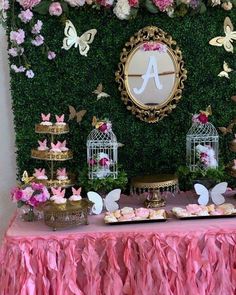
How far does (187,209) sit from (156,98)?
0.58 metres

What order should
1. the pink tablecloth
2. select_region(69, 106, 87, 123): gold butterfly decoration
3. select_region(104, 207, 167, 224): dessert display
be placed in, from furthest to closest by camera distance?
select_region(69, 106, 87, 123): gold butterfly decoration
select_region(104, 207, 167, 224): dessert display
the pink tablecloth

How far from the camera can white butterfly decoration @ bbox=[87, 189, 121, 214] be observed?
6.30ft

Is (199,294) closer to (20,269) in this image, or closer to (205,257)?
(205,257)

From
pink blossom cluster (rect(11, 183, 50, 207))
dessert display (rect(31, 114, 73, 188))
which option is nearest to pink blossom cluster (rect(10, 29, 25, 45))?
dessert display (rect(31, 114, 73, 188))

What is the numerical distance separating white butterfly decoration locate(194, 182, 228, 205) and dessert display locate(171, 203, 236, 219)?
0.06 metres

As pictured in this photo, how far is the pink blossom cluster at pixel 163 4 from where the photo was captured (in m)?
2.07

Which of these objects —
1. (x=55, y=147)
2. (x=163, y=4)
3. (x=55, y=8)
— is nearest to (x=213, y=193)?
(x=55, y=147)

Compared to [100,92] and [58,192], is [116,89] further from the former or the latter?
[58,192]

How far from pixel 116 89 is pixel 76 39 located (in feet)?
0.99

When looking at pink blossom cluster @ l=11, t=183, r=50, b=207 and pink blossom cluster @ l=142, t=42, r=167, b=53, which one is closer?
pink blossom cluster @ l=11, t=183, r=50, b=207

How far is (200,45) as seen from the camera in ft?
7.13

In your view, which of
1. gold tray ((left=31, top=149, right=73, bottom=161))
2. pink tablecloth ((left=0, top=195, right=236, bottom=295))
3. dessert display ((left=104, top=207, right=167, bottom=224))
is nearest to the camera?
pink tablecloth ((left=0, top=195, right=236, bottom=295))

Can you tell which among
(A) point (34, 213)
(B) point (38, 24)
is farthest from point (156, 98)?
(A) point (34, 213)

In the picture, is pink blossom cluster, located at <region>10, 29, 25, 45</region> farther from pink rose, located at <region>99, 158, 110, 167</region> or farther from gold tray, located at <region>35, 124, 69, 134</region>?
pink rose, located at <region>99, 158, 110, 167</region>
